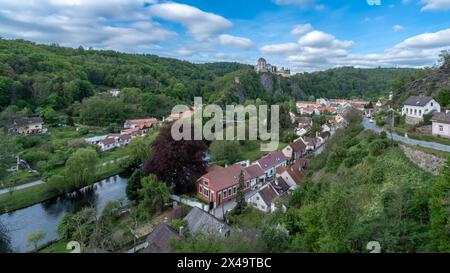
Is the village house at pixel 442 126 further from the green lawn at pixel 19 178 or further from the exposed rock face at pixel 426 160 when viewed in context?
the green lawn at pixel 19 178

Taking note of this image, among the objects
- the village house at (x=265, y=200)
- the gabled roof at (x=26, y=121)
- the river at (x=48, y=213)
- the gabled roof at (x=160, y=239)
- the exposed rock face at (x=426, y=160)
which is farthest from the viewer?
the gabled roof at (x=26, y=121)

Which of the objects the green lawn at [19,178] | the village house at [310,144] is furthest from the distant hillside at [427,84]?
the green lawn at [19,178]

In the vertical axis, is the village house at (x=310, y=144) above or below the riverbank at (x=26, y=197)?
above

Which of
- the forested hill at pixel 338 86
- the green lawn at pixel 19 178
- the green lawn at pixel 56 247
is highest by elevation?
the forested hill at pixel 338 86

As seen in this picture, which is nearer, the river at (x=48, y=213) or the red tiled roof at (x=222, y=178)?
the river at (x=48, y=213)

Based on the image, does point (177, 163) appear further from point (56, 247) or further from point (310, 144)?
point (310, 144)

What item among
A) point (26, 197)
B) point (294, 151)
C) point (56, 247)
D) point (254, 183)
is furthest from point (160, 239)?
point (294, 151)

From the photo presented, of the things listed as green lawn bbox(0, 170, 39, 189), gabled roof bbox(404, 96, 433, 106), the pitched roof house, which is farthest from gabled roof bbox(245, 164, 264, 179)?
the pitched roof house

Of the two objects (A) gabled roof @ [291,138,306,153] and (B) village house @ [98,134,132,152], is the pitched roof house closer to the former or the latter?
(B) village house @ [98,134,132,152]
